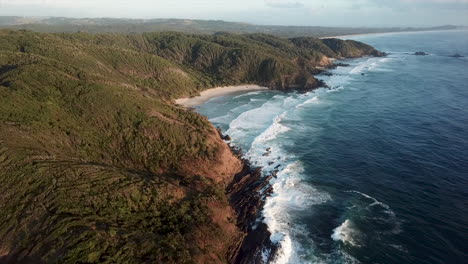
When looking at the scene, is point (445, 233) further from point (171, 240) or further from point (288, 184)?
point (171, 240)

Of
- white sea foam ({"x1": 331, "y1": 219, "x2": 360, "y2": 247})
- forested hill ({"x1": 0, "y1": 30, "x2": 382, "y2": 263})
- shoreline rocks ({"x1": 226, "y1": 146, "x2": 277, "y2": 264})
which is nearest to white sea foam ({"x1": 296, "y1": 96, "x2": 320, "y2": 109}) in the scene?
shoreline rocks ({"x1": 226, "y1": 146, "x2": 277, "y2": 264})

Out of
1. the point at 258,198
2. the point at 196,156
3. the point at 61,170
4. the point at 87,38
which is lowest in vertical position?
the point at 258,198

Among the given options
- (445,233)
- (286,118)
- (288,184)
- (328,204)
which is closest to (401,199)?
(445,233)

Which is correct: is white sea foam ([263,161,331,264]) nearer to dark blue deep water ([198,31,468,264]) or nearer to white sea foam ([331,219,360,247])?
dark blue deep water ([198,31,468,264])

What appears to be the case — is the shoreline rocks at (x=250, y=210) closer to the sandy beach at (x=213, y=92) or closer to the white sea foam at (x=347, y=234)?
the white sea foam at (x=347, y=234)

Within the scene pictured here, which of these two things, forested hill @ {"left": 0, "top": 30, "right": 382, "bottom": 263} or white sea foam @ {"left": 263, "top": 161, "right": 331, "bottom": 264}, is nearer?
forested hill @ {"left": 0, "top": 30, "right": 382, "bottom": 263}

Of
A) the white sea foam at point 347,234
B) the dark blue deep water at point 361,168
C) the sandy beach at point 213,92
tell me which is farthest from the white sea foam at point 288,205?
the sandy beach at point 213,92
